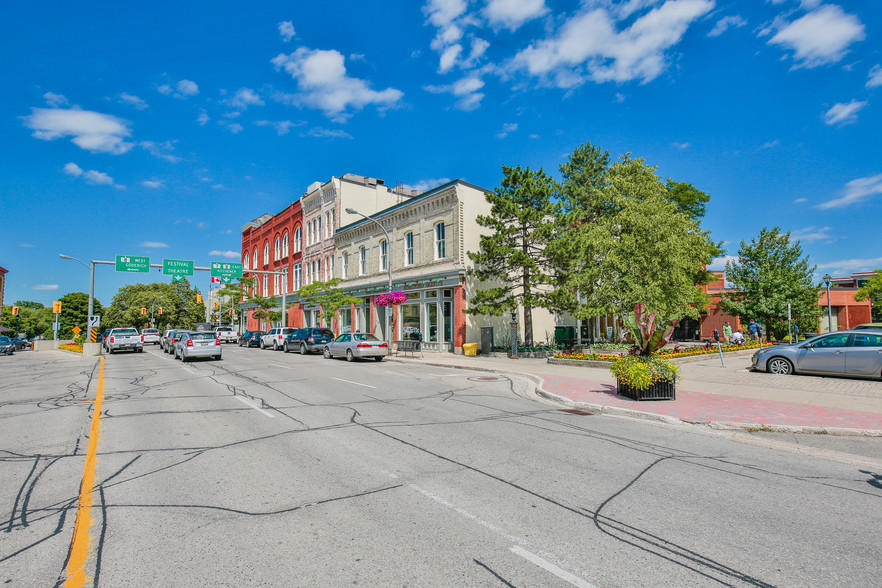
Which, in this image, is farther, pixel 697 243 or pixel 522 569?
pixel 697 243

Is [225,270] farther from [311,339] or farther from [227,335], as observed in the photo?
[311,339]

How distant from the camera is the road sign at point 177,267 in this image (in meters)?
34.7

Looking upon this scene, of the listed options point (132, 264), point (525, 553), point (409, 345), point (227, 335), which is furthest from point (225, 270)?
point (525, 553)

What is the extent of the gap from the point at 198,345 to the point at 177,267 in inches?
610

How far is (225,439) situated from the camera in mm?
7078

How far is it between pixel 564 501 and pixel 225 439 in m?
5.17

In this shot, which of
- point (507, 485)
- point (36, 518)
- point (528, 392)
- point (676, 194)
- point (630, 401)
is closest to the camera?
point (36, 518)

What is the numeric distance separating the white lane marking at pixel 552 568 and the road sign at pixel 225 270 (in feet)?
128

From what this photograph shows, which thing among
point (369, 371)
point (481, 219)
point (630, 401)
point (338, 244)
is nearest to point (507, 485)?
point (630, 401)

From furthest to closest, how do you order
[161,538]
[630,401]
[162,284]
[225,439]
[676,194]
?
[162,284]
[676,194]
[630,401]
[225,439]
[161,538]

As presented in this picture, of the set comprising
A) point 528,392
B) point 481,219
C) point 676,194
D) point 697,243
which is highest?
point 676,194

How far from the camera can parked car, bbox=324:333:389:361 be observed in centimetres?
2217

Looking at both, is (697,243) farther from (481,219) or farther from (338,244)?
(338,244)

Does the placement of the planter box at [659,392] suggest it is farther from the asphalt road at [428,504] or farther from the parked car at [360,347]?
the parked car at [360,347]
